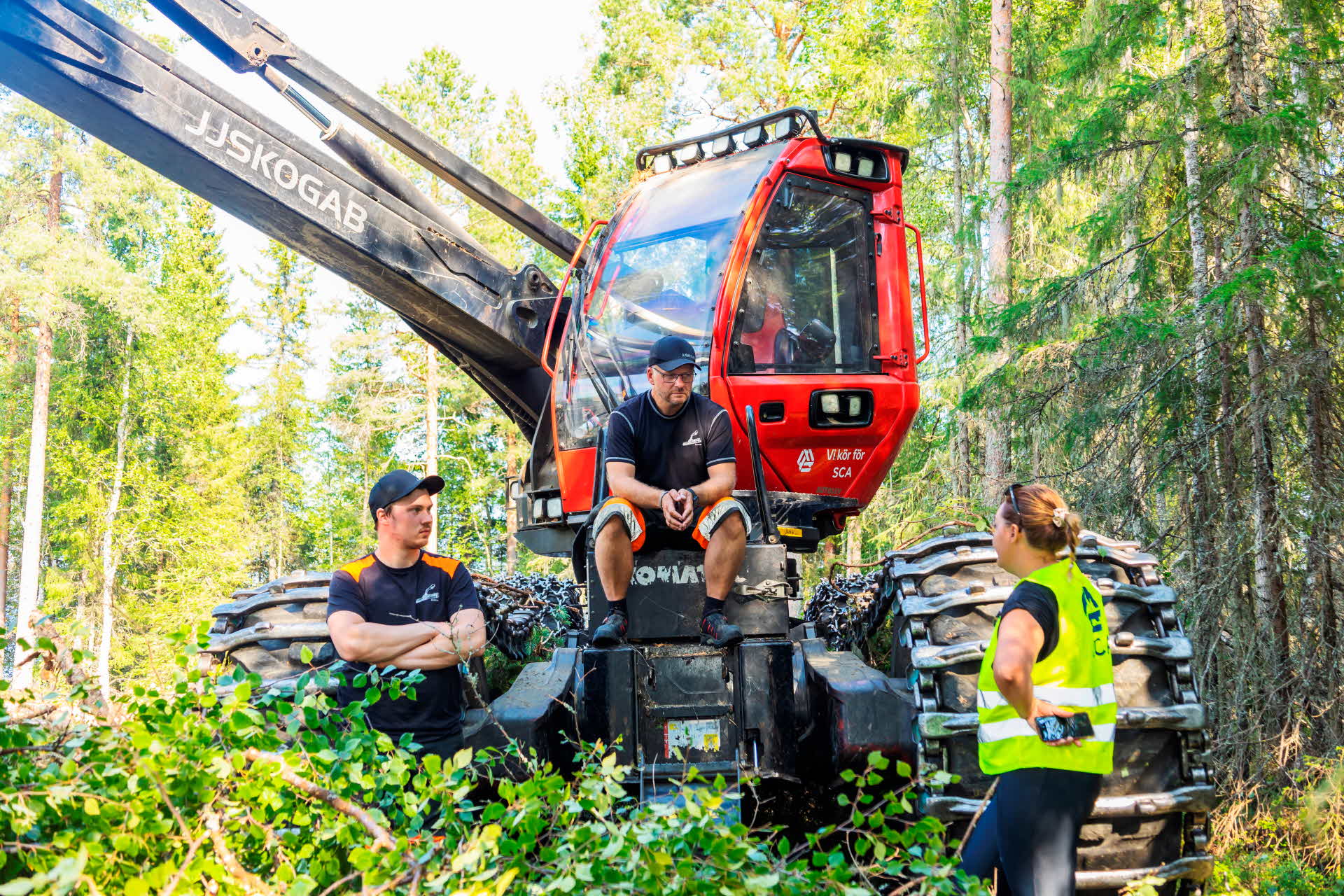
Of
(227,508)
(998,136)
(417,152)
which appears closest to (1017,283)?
(998,136)

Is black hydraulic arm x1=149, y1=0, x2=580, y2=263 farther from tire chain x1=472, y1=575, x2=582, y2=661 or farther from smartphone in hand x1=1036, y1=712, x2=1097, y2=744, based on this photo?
smartphone in hand x1=1036, y1=712, x2=1097, y2=744

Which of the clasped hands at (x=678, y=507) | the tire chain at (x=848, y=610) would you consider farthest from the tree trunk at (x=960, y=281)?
the clasped hands at (x=678, y=507)

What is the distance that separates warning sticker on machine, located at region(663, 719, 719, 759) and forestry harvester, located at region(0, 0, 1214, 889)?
10 mm

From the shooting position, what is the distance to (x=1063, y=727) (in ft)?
11.2

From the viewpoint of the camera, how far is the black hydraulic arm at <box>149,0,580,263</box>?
6.58m

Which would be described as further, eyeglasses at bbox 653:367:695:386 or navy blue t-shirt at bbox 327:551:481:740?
eyeglasses at bbox 653:367:695:386

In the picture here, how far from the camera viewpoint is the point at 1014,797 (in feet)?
11.3

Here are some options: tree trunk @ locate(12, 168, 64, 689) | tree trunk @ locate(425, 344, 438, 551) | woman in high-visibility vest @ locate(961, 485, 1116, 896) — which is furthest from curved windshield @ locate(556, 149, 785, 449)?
tree trunk @ locate(425, 344, 438, 551)

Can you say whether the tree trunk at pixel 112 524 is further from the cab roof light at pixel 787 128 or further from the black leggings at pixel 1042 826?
the black leggings at pixel 1042 826

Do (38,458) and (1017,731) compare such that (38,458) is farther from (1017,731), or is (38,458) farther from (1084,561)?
(1017,731)

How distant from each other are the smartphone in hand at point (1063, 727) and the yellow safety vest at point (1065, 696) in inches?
1.0

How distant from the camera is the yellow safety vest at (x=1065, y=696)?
11.3ft

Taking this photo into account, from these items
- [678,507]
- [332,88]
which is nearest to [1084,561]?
[678,507]

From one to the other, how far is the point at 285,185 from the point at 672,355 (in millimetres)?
2793
